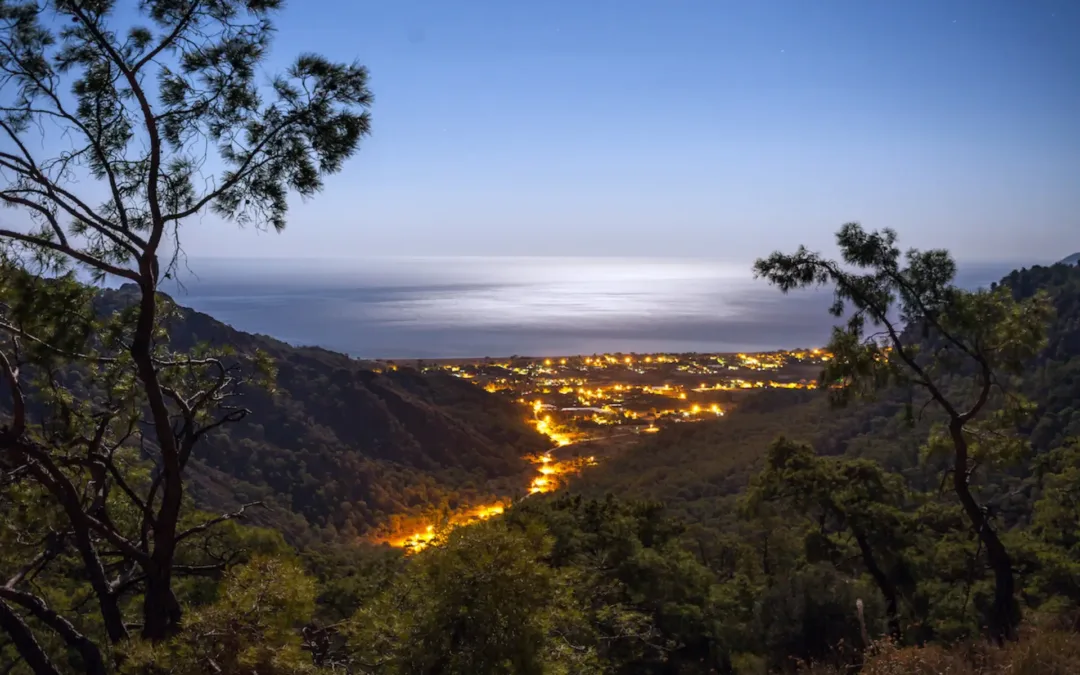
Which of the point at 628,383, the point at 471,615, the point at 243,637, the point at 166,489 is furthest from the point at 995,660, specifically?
the point at 628,383

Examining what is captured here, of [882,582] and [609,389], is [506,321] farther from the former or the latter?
[882,582]

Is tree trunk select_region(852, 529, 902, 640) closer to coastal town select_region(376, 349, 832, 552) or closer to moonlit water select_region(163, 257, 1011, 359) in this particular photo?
coastal town select_region(376, 349, 832, 552)

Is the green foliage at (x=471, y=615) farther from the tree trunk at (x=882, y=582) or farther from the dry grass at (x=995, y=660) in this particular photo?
the tree trunk at (x=882, y=582)

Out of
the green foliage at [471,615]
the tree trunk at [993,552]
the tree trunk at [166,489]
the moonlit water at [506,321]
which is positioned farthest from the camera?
the moonlit water at [506,321]

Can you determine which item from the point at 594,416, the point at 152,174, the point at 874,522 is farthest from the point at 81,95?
the point at 594,416

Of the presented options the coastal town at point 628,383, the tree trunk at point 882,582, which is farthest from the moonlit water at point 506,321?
the tree trunk at point 882,582

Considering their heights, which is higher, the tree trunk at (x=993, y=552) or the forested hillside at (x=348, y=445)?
the tree trunk at (x=993, y=552)

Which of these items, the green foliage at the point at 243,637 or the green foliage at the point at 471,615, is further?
the green foliage at the point at 471,615
